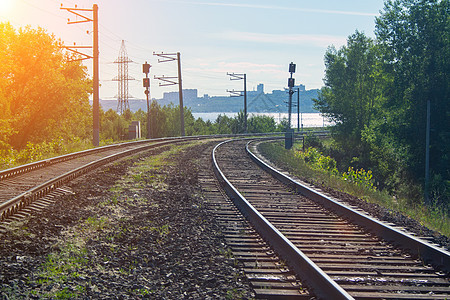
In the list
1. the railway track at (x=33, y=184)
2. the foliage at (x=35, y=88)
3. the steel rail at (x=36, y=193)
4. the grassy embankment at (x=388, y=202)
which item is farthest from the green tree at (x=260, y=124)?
the steel rail at (x=36, y=193)

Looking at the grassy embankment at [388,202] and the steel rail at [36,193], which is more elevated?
the steel rail at [36,193]

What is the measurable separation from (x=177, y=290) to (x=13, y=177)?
360 inches

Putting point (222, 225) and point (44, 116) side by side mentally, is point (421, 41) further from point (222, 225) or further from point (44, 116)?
point (222, 225)

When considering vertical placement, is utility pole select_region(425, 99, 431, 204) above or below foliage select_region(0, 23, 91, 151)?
below

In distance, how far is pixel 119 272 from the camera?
18.2 feet

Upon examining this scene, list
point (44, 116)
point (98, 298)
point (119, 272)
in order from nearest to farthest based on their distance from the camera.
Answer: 1. point (98, 298)
2. point (119, 272)
3. point (44, 116)

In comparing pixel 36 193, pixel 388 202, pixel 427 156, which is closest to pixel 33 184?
pixel 36 193

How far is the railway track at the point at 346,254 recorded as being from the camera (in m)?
4.89

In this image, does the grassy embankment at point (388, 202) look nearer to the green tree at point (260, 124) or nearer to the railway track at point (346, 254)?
the railway track at point (346, 254)

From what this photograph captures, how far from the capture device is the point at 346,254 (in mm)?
6301

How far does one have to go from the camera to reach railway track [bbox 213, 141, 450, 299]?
4887 mm

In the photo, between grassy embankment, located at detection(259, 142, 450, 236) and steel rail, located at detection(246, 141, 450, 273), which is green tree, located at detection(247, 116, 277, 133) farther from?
steel rail, located at detection(246, 141, 450, 273)

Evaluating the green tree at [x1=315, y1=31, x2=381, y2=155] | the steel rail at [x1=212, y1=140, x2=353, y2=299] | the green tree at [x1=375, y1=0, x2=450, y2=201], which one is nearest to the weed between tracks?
the steel rail at [x1=212, y1=140, x2=353, y2=299]

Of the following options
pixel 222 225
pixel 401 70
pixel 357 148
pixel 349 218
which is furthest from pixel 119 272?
pixel 357 148
